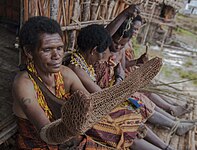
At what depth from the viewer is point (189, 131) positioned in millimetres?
2525

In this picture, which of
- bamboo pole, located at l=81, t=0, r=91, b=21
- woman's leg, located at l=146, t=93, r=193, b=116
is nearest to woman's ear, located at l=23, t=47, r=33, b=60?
bamboo pole, located at l=81, t=0, r=91, b=21

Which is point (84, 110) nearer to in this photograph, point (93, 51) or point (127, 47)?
point (93, 51)

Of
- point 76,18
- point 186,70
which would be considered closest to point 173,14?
point 186,70

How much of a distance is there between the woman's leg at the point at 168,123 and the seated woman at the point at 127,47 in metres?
0.11

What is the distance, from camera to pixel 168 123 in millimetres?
2463

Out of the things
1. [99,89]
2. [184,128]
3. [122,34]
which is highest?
[122,34]

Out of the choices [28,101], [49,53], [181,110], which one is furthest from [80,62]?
[181,110]

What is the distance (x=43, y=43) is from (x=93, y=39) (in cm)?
56

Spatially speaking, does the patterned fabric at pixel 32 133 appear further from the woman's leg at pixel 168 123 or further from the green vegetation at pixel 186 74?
the green vegetation at pixel 186 74

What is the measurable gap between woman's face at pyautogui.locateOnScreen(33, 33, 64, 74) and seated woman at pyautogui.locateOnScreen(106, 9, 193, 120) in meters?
1.06

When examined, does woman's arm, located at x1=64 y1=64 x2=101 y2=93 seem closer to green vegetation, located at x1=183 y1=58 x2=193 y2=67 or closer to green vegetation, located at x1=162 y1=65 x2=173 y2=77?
green vegetation, located at x1=162 y1=65 x2=173 y2=77

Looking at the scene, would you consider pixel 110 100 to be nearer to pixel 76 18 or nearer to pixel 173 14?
pixel 76 18

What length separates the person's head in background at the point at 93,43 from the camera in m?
1.73

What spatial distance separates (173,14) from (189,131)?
5935 mm
